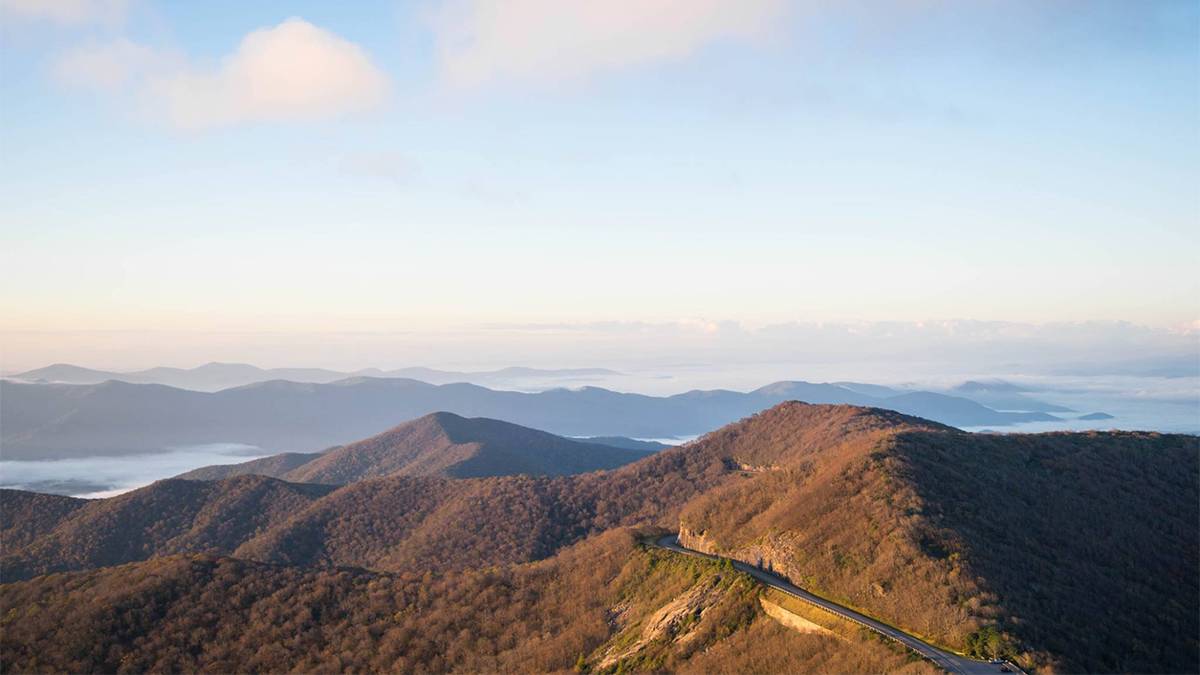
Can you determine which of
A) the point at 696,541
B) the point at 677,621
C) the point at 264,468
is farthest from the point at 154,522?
the point at 677,621

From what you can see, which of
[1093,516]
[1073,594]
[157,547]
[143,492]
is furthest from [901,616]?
[143,492]

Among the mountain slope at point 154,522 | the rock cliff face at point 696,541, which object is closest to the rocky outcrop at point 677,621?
the rock cliff face at point 696,541

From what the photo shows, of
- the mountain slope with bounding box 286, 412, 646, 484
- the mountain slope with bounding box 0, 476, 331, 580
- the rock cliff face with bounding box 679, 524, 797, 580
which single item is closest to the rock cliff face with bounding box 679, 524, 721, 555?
the rock cliff face with bounding box 679, 524, 797, 580

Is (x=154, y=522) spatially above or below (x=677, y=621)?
below

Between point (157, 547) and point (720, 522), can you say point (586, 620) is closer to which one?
point (720, 522)

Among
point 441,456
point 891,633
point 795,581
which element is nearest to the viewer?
point 891,633

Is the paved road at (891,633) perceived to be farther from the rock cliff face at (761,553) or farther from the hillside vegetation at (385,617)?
the hillside vegetation at (385,617)

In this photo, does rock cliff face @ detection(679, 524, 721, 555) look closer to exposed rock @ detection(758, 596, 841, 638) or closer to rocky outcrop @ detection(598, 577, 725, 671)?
rocky outcrop @ detection(598, 577, 725, 671)

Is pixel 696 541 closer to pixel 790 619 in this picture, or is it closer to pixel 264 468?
pixel 790 619
